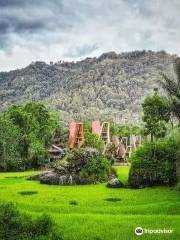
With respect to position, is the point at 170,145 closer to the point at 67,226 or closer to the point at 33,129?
the point at 67,226

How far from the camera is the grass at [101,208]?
22359 mm

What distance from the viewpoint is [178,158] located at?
36344mm

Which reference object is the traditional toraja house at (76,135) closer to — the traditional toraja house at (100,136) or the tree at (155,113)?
the traditional toraja house at (100,136)

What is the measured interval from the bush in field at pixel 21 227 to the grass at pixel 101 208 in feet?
5.66

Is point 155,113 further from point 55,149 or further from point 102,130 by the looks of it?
point 102,130

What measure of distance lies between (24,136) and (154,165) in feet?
146

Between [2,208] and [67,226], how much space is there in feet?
14.1

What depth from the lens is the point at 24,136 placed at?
84.0 meters

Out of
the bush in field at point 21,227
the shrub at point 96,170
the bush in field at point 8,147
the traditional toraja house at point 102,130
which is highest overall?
the traditional toraja house at point 102,130

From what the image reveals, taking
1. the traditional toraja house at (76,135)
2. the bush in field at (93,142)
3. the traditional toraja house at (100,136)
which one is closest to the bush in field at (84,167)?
the bush in field at (93,142)

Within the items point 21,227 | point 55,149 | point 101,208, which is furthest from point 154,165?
point 55,149

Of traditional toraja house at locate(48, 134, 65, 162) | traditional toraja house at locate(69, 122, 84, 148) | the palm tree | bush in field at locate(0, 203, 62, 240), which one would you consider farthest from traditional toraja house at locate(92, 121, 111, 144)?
bush in field at locate(0, 203, 62, 240)

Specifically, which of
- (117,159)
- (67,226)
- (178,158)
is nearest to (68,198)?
(178,158)

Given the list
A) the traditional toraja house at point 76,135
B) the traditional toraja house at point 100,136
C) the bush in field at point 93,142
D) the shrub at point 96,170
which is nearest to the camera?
the shrub at point 96,170
